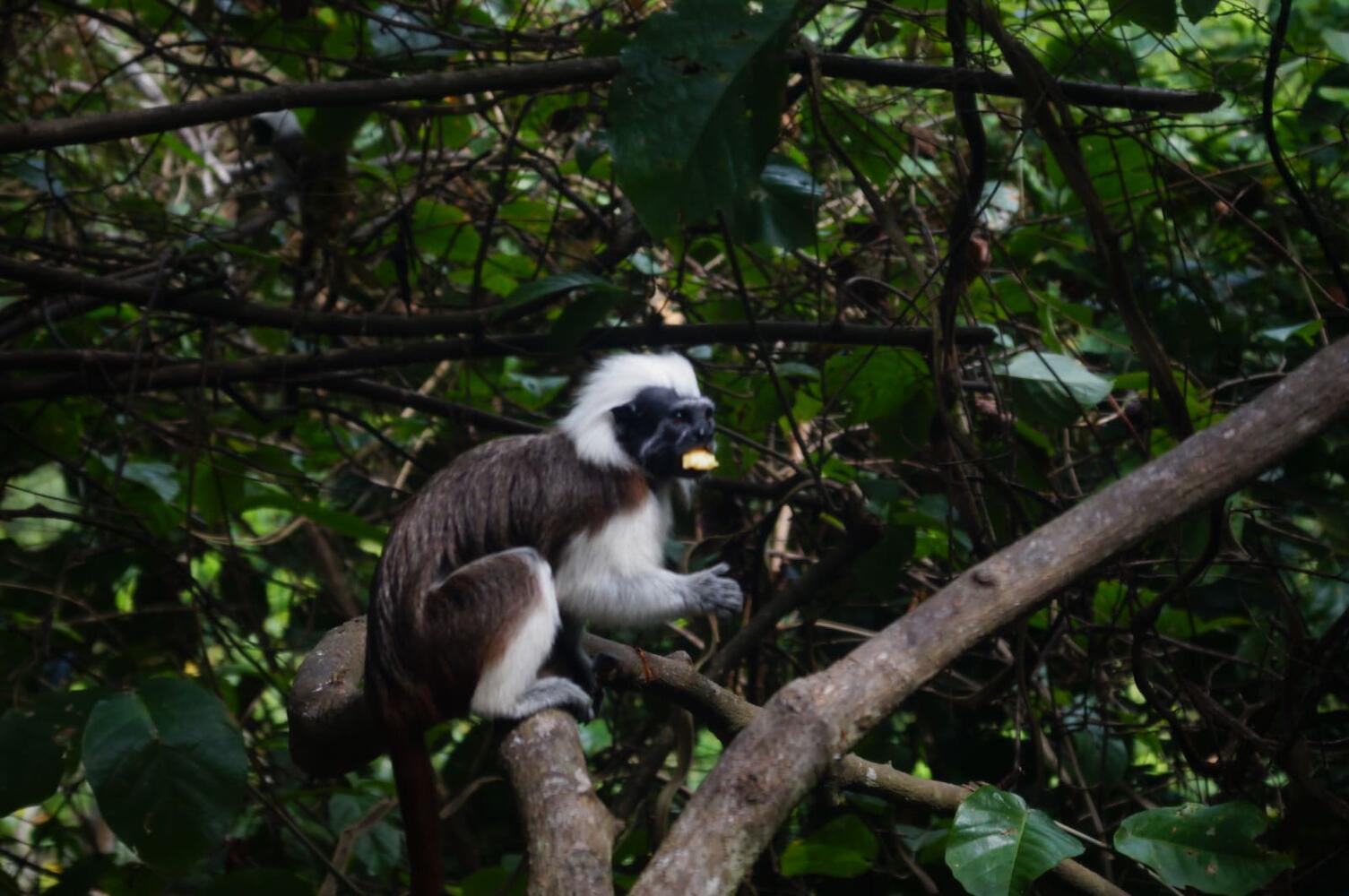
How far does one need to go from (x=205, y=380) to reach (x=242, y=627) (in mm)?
1095

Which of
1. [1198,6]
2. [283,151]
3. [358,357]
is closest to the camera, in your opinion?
[1198,6]

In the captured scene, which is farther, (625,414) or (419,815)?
(625,414)

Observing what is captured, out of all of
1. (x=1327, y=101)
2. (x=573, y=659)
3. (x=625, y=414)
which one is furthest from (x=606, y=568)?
(x=1327, y=101)

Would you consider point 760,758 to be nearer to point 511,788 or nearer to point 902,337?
point 511,788

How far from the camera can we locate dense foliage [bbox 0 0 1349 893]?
259 centimetres

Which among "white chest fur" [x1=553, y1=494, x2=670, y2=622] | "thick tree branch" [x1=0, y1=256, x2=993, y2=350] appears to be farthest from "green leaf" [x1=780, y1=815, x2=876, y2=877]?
"thick tree branch" [x1=0, y1=256, x2=993, y2=350]

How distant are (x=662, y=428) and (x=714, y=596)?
502 millimetres

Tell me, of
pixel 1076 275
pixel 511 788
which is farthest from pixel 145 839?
pixel 1076 275

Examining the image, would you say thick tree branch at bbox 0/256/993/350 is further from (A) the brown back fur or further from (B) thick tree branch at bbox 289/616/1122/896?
(B) thick tree branch at bbox 289/616/1122/896

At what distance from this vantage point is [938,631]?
5.87 ft

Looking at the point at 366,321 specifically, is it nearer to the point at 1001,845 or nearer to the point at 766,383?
the point at 766,383

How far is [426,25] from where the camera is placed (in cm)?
367

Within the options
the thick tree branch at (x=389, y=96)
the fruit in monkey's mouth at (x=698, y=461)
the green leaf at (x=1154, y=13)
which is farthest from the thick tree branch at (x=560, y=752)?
the green leaf at (x=1154, y=13)

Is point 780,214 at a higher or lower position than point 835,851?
higher
